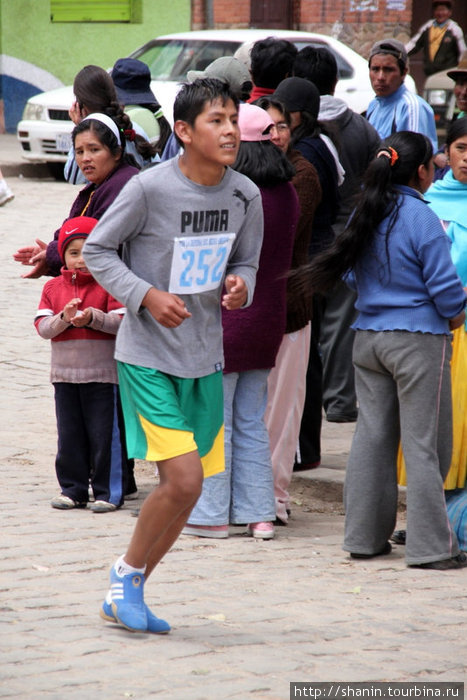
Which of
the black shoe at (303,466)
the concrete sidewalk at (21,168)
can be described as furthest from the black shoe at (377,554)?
the concrete sidewalk at (21,168)

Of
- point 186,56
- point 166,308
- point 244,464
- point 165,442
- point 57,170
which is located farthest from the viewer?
point 57,170

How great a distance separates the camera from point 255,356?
19.1 feet

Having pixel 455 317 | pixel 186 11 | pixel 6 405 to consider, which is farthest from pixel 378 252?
pixel 186 11

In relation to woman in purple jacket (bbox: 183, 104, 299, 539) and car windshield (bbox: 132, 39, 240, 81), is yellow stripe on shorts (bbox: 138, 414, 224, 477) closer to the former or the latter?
woman in purple jacket (bbox: 183, 104, 299, 539)

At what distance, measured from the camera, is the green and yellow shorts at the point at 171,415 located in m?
4.34

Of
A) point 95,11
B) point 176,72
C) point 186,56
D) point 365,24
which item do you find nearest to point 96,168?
point 176,72

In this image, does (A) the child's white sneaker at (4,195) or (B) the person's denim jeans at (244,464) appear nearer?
(B) the person's denim jeans at (244,464)

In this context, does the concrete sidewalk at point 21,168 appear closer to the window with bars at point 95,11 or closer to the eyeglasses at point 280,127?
the window with bars at point 95,11

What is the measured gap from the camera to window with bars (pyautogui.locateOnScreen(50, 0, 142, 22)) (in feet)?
77.3

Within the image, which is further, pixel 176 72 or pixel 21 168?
pixel 21 168

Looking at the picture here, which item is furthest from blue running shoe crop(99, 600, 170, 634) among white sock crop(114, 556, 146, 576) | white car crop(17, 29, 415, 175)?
white car crop(17, 29, 415, 175)

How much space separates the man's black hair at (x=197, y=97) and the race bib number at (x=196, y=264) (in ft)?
1.36

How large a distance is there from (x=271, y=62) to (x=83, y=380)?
215 cm

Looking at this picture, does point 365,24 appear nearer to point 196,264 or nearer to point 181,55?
point 181,55
